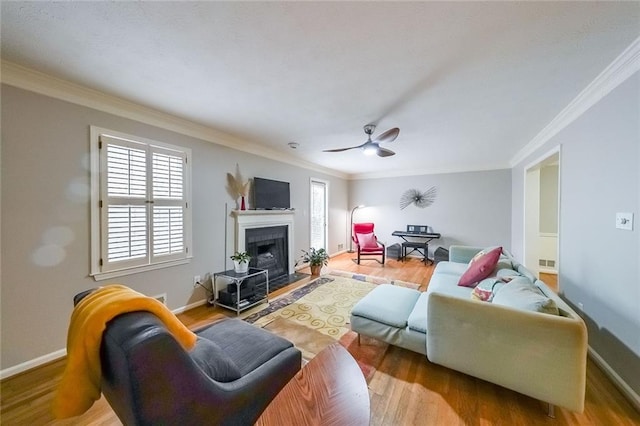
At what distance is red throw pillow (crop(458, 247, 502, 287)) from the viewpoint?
253 centimetres

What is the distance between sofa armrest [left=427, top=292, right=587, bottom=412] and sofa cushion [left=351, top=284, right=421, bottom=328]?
31cm

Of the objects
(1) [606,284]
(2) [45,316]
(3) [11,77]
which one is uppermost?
(3) [11,77]

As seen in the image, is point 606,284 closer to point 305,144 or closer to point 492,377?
point 492,377

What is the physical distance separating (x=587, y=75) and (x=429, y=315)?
7.49 ft

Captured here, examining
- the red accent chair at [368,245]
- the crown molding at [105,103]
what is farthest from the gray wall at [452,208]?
the crown molding at [105,103]

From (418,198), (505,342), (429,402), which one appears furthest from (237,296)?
(418,198)

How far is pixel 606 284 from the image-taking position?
6.01 feet

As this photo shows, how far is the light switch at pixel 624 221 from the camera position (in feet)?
5.30

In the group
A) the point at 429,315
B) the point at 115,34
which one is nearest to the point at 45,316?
the point at 115,34

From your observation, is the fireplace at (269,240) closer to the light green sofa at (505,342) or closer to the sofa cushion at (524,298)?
the light green sofa at (505,342)

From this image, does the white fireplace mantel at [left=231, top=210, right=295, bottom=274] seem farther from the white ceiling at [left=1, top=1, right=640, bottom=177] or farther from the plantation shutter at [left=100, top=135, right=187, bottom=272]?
the white ceiling at [left=1, top=1, right=640, bottom=177]

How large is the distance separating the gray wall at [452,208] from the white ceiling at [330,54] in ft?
8.90

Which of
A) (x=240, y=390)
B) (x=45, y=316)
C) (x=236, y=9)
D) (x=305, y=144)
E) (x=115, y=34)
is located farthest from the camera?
(x=305, y=144)

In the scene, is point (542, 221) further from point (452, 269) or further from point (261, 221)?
point (261, 221)
